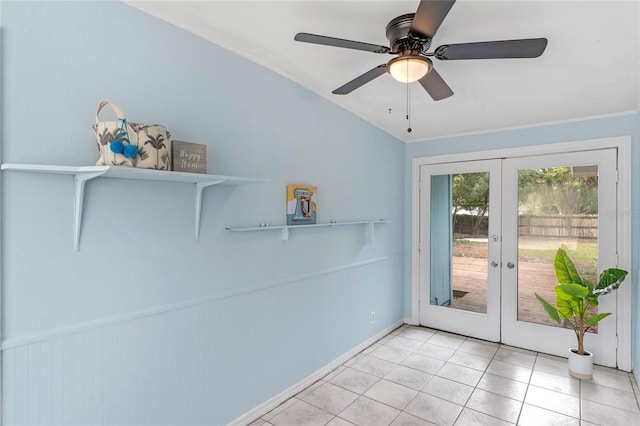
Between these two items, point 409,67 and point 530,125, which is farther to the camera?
point 530,125

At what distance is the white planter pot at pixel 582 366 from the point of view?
288 centimetres

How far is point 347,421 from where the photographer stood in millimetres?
2275

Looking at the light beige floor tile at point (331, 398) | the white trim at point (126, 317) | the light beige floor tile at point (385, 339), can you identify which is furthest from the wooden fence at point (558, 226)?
the white trim at point (126, 317)

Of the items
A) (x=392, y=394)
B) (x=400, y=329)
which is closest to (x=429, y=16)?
(x=392, y=394)

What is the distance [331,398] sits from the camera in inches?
100

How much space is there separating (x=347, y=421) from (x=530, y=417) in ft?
4.18

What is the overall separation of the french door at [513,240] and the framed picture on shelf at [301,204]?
6.40 ft

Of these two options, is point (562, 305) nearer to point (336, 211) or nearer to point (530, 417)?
point (530, 417)

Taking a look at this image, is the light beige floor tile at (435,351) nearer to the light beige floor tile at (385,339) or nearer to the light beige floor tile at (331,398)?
the light beige floor tile at (385,339)

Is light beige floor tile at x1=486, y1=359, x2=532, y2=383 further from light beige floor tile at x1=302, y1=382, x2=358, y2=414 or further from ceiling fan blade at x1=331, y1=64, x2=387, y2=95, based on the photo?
ceiling fan blade at x1=331, y1=64, x2=387, y2=95

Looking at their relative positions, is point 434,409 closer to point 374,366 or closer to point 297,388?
point 374,366

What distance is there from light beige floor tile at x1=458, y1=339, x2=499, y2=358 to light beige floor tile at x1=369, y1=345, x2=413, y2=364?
62 cm

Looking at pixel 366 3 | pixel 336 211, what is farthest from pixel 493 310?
pixel 366 3

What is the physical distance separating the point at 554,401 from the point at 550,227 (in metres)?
1.61
